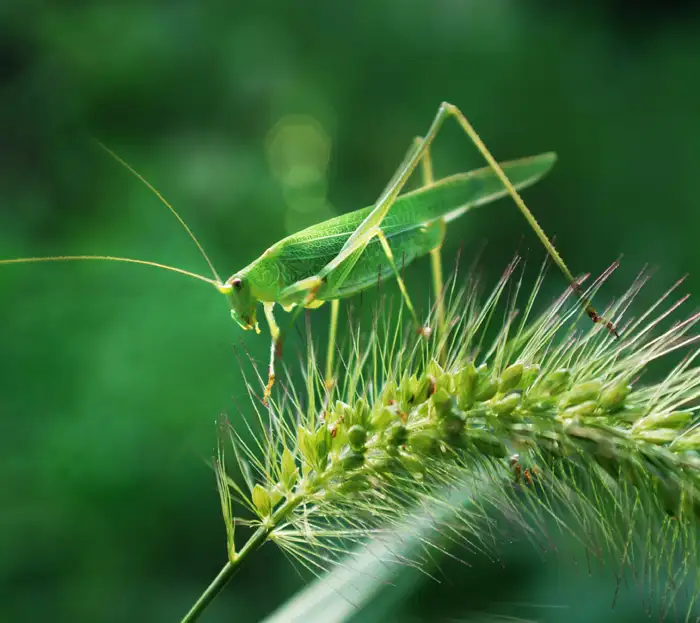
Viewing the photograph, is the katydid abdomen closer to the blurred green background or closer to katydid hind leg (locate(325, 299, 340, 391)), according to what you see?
katydid hind leg (locate(325, 299, 340, 391))

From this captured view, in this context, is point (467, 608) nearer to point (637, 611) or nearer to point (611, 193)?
point (637, 611)

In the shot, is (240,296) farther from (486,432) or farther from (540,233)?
(486,432)

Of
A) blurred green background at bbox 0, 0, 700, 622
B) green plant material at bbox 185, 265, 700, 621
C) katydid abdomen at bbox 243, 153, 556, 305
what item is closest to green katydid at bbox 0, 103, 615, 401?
katydid abdomen at bbox 243, 153, 556, 305

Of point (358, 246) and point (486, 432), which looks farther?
point (358, 246)

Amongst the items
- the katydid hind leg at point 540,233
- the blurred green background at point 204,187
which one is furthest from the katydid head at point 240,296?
the blurred green background at point 204,187

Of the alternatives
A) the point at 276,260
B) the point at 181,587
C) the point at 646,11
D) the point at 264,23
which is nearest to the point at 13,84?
the point at 264,23

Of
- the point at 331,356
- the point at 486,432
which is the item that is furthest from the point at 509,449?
the point at 331,356
